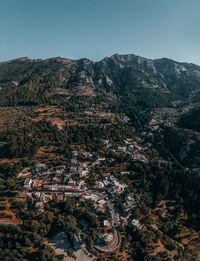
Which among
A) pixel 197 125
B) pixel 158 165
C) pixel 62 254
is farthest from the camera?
pixel 197 125

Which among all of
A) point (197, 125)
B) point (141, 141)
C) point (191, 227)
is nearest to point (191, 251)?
point (191, 227)

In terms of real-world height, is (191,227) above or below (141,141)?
below

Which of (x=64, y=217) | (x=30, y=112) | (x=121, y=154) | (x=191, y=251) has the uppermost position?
(x=30, y=112)

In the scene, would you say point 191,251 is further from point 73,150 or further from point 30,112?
point 30,112

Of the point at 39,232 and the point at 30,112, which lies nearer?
the point at 39,232

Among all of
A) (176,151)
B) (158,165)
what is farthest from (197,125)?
(158,165)

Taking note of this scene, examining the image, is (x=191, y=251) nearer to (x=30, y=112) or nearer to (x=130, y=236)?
(x=130, y=236)

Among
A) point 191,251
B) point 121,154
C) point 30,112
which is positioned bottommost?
point 191,251

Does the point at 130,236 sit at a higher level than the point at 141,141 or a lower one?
lower

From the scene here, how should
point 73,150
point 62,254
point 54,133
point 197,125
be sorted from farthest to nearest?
point 197,125 → point 54,133 → point 73,150 → point 62,254
